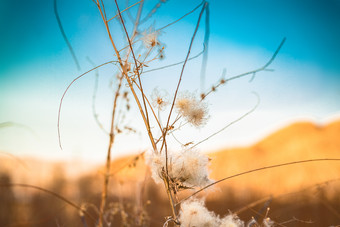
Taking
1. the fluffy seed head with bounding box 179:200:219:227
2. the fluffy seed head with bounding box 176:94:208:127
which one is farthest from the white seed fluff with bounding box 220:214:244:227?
the fluffy seed head with bounding box 176:94:208:127

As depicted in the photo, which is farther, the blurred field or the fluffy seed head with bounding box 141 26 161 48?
the blurred field

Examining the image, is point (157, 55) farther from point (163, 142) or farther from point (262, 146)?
point (262, 146)

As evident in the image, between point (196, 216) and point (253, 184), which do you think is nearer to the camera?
point (196, 216)

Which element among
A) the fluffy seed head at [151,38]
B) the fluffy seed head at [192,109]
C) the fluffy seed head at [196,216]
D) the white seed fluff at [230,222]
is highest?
the fluffy seed head at [151,38]

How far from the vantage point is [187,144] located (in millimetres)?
339

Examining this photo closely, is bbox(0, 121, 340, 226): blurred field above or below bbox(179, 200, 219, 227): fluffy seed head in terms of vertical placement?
above

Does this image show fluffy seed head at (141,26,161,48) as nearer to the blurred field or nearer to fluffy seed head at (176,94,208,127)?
fluffy seed head at (176,94,208,127)

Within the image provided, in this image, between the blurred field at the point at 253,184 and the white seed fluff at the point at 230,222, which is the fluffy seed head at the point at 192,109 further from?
the blurred field at the point at 253,184

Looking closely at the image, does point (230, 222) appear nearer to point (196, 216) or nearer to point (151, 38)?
point (196, 216)

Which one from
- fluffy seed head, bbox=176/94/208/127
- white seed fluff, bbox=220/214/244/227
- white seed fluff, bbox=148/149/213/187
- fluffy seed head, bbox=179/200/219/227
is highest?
fluffy seed head, bbox=176/94/208/127

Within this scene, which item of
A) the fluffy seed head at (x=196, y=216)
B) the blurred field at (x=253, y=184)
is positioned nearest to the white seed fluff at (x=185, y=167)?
the fluffy seed head at (x=196, y=216)

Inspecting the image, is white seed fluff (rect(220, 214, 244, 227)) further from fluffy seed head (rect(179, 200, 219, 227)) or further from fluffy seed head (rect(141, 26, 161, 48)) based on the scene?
fluffy seed head (rect(141, 26, 161, 48))

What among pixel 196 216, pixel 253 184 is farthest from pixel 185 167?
pixel 253 184

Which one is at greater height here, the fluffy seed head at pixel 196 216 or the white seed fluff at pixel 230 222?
the fluffy seed head at pixel 196 216
